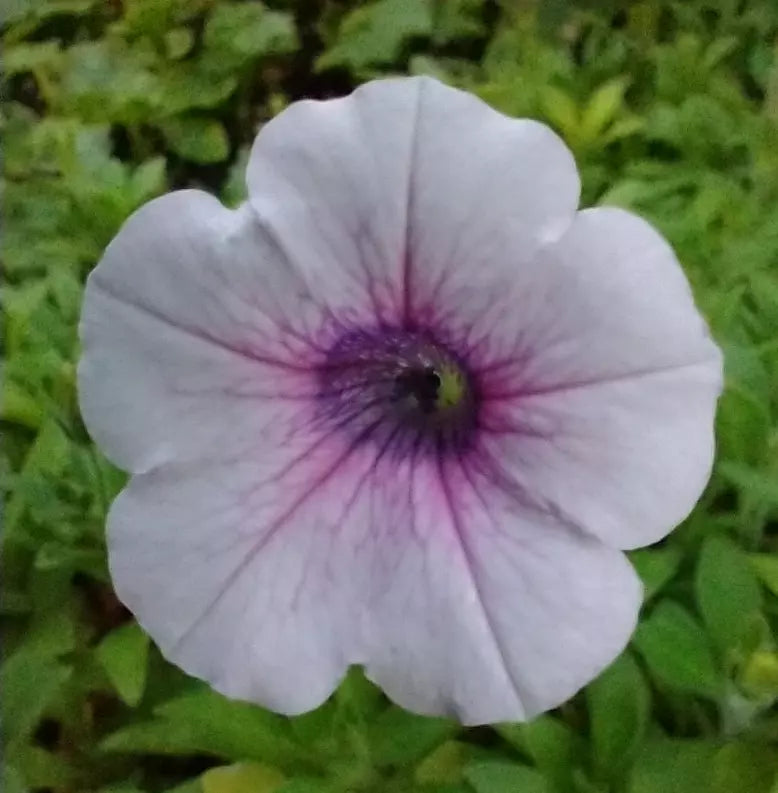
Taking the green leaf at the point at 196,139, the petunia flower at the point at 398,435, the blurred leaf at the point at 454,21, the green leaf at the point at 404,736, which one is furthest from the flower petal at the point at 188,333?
the blurred leaf at the point at 454,21

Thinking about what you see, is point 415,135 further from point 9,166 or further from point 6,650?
point 9,166

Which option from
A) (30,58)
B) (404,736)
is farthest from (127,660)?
(30,58)

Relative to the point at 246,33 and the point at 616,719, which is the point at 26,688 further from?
the point at 246,33

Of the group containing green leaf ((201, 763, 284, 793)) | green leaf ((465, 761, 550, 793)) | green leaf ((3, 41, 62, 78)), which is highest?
green leaf ((3, 41, 62, 78))

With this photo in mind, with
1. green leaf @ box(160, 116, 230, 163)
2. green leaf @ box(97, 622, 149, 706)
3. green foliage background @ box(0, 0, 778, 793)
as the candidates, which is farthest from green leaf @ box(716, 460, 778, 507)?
green leaf @ box(160, 116, 230, 163)

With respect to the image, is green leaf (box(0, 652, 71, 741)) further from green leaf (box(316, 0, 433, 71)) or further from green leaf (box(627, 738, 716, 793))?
green leaf (box(316, 0, 433, 71))

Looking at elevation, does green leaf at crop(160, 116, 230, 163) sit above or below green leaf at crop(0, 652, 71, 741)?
above

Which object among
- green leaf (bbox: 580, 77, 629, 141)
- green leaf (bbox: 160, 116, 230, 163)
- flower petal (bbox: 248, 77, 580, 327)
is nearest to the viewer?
flower petal (bbox: 248, 77, 580, 327)
